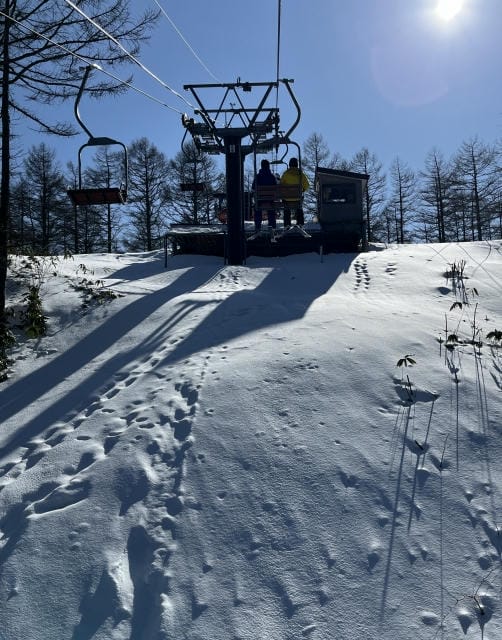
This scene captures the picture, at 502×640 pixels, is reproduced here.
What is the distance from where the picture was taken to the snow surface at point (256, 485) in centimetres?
278

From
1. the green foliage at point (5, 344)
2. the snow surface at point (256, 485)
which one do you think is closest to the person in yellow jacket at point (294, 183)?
the snow surface at point (256, 485)

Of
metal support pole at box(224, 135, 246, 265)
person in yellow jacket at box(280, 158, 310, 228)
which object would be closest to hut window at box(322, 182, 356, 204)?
metal support pole at box(224, 135, 246, 265)

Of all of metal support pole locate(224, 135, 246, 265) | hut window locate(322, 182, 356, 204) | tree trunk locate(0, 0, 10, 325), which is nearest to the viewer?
tree trunk locate(0, 0, 10, 325)

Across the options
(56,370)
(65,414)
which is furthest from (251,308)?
(65,414)

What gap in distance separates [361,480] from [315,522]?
554 mm

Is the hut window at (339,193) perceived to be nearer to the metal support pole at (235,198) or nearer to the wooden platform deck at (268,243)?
the wooden platform deck at (268,243)

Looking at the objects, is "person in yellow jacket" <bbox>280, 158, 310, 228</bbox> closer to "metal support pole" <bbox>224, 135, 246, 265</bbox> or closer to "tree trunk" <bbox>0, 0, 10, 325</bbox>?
"metal support pole" <bbox>224, 135, 246, 265</bbox>

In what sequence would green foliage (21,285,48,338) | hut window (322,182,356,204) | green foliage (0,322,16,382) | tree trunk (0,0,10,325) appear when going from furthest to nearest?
hut window (322,182,356,204), tree trunk (0,0,10,325), green foliage (21,285,48,338), green foliage (0,322,16,382)

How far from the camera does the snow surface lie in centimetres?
278

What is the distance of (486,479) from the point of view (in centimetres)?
369

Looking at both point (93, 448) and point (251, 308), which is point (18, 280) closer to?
point (251, 308)

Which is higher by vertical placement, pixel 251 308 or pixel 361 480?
pixel 251 308

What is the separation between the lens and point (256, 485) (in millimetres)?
3664

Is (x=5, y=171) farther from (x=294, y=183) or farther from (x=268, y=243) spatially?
(x=268, y=243)
